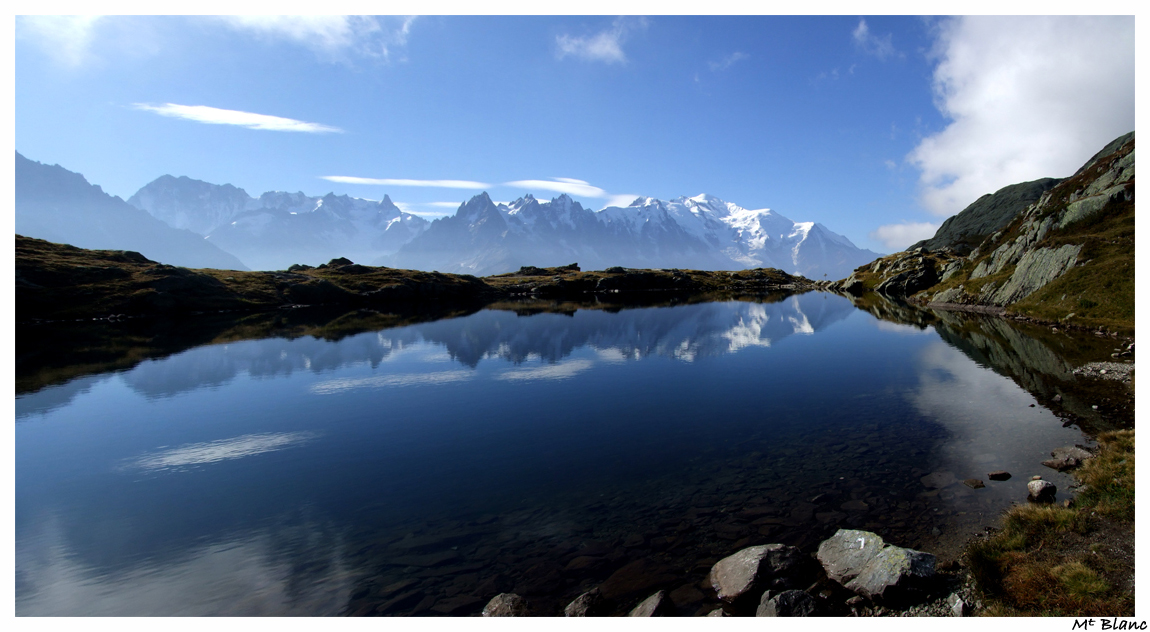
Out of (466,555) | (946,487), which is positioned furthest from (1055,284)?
(466,555)

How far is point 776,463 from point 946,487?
23.5ft

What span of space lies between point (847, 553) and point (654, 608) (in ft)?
22.5

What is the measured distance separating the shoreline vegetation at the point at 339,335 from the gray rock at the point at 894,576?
1.61 ft

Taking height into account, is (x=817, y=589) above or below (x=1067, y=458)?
below

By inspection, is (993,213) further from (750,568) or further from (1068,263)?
(750,568)

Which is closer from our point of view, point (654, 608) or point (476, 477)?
point (654, 608)

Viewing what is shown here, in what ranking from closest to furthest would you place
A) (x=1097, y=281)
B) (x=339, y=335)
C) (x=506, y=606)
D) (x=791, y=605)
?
(x=791, y=605), (x=506, y=606), (x=1097, y=281), (x=339, y=335)

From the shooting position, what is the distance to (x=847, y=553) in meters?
15.4

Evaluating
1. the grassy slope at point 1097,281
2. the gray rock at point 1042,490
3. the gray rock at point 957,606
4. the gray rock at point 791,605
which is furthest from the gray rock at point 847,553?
the grassy slope at point 1097,281

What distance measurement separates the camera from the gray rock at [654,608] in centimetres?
1402

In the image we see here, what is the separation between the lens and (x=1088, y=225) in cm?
7750

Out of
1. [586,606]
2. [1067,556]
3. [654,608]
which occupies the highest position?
[1067,556]

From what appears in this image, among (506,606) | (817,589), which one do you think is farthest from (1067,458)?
(506,606)
